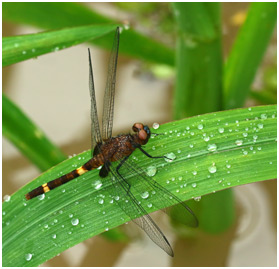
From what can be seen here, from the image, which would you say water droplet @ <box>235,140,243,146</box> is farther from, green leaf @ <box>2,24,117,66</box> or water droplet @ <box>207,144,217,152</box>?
green leaf @ <box>2,24,117,66</box>

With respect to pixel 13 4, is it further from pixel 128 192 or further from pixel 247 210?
pixel 247 210

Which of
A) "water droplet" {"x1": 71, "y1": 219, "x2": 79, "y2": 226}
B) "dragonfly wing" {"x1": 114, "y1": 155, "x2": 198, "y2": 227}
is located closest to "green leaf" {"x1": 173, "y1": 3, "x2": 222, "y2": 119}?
"dragonfly wing" {"x1": 114, "y1": 155, "x2": 198, "y2": 227}

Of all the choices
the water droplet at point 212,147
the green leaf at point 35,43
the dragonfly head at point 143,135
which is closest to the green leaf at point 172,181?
the water droplet at point 212,147

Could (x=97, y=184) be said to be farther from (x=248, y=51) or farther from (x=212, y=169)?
(x=248, y=51)

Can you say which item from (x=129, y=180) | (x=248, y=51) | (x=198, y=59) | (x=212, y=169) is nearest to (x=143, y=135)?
(x=129, y=180)

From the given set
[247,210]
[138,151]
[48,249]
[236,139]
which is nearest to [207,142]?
[236,139]
